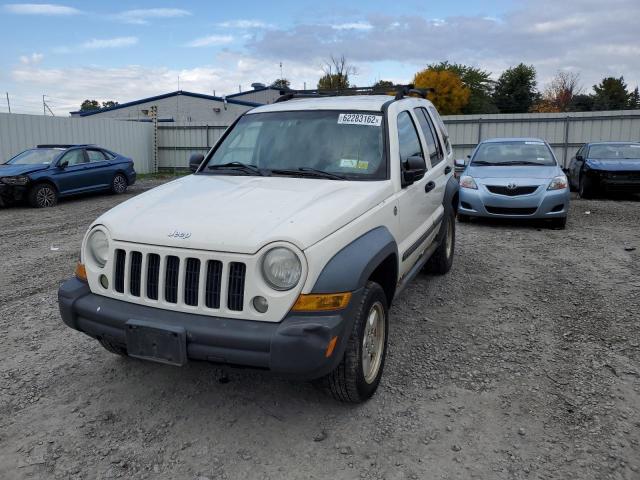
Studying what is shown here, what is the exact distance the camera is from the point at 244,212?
9.91 feet

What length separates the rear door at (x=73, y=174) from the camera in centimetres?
1212

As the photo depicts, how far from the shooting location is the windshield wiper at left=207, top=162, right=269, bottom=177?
3.95 metres

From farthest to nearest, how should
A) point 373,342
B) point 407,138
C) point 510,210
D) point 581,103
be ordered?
1. point 581,103
2. point 510,210
3. point 407,138
4. point 373,342

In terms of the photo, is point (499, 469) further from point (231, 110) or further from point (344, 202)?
point (231, 110)

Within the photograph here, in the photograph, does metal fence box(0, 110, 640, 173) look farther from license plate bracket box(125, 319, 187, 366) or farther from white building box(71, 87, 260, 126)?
license plate bracket box(125, 319, 187, 366)

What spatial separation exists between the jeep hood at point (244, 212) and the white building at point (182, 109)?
3135 cm

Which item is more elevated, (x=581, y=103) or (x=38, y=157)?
(x=581, y=103)

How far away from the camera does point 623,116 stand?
1683 cm

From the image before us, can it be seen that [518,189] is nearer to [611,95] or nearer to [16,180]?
[16,180]

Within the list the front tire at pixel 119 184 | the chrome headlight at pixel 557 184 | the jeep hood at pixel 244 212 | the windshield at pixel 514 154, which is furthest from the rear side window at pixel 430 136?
the front tire at pixel 119 184

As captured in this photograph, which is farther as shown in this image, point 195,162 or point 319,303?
point 195,162

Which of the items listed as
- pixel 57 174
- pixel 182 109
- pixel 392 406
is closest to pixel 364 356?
pixel 392 406

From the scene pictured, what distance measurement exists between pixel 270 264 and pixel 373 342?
1.01 meters

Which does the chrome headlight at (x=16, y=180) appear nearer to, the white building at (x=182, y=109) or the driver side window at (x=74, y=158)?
the driver side window at (x=74, y=158)
